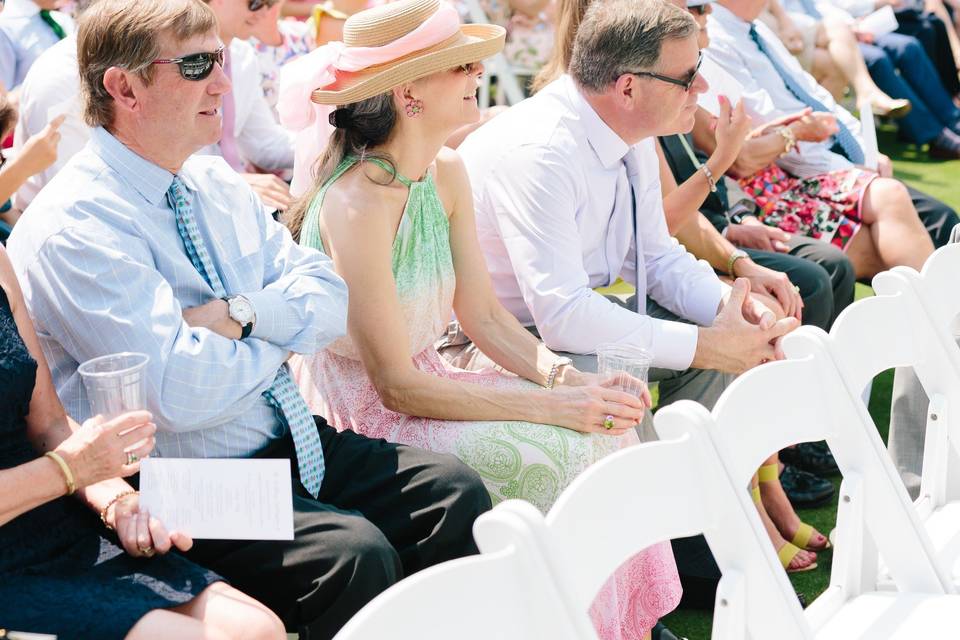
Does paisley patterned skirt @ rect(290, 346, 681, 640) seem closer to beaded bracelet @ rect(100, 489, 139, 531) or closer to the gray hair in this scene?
beaded bracelet @ rect(100, 489, 139, 531)

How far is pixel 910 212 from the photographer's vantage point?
4.68 metres

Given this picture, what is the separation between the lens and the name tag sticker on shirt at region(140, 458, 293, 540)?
79.7 inches

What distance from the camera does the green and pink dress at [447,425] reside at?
264cm

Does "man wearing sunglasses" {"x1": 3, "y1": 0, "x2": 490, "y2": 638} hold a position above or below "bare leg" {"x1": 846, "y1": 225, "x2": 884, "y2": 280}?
above

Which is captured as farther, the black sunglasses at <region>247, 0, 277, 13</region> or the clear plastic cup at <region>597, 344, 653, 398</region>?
the black sunglasses at <region>247, 0, 277, 13</region>

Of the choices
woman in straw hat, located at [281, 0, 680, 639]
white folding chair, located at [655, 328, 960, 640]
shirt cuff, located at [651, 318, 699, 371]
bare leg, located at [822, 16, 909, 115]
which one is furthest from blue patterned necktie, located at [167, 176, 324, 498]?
bare leg, located at [822, 16, 909, 115]

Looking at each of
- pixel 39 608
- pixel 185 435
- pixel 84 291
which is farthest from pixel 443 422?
pixel 39 608

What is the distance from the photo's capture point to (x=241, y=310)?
240cm

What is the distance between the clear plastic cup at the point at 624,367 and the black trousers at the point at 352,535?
495mm

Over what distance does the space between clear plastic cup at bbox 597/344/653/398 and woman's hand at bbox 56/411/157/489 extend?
1.24 metres

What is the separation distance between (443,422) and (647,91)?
4.01 ft

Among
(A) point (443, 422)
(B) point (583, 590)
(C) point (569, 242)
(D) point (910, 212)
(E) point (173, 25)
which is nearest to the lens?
(B) point (583, 590)

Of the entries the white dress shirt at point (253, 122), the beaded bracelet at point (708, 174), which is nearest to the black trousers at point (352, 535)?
the beaded bracelet at point (708, 174)

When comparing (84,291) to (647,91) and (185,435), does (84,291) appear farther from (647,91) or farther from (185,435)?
A: (647,91)
